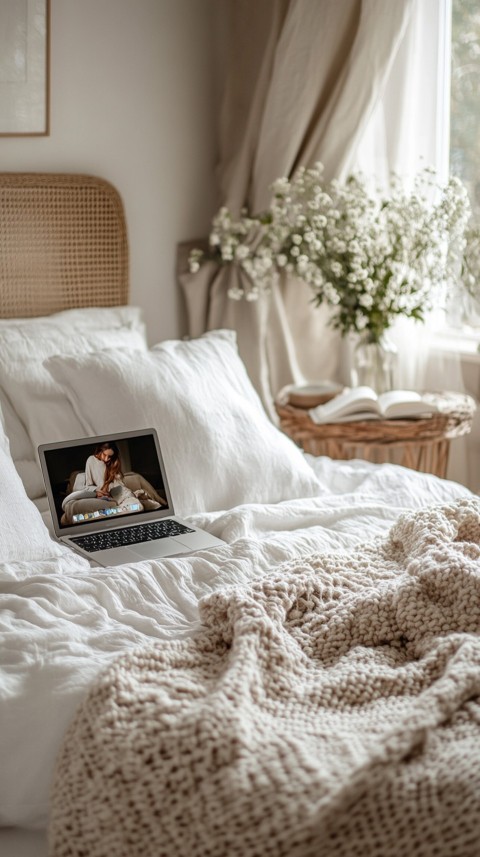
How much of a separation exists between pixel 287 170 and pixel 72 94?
0.68 meters

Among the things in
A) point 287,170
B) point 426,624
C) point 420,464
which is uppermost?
point 287,170

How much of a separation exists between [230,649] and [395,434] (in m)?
1.46

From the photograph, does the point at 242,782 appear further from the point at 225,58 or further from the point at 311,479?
the point at 225,58

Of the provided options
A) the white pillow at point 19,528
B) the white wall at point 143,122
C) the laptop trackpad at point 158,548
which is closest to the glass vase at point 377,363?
the white wall at point 143,122

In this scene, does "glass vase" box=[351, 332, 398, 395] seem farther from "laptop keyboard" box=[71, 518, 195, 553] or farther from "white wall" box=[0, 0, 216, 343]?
"laptop keyboard" box=[71, 518, 195, 553]

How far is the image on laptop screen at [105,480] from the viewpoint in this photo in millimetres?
2074

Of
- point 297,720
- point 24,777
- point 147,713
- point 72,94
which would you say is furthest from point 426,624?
point 72,94

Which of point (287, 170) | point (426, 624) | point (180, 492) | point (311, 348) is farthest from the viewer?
point (311, 348)

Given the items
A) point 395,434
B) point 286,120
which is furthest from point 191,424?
point 286,120

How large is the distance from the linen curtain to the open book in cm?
45

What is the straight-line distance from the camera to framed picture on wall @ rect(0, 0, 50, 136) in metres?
2.71

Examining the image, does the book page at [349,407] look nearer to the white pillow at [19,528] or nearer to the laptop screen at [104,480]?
the laptop screen at [104,480]

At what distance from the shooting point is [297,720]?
1.31 meters

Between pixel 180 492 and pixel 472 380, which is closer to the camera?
pixel 180 492
